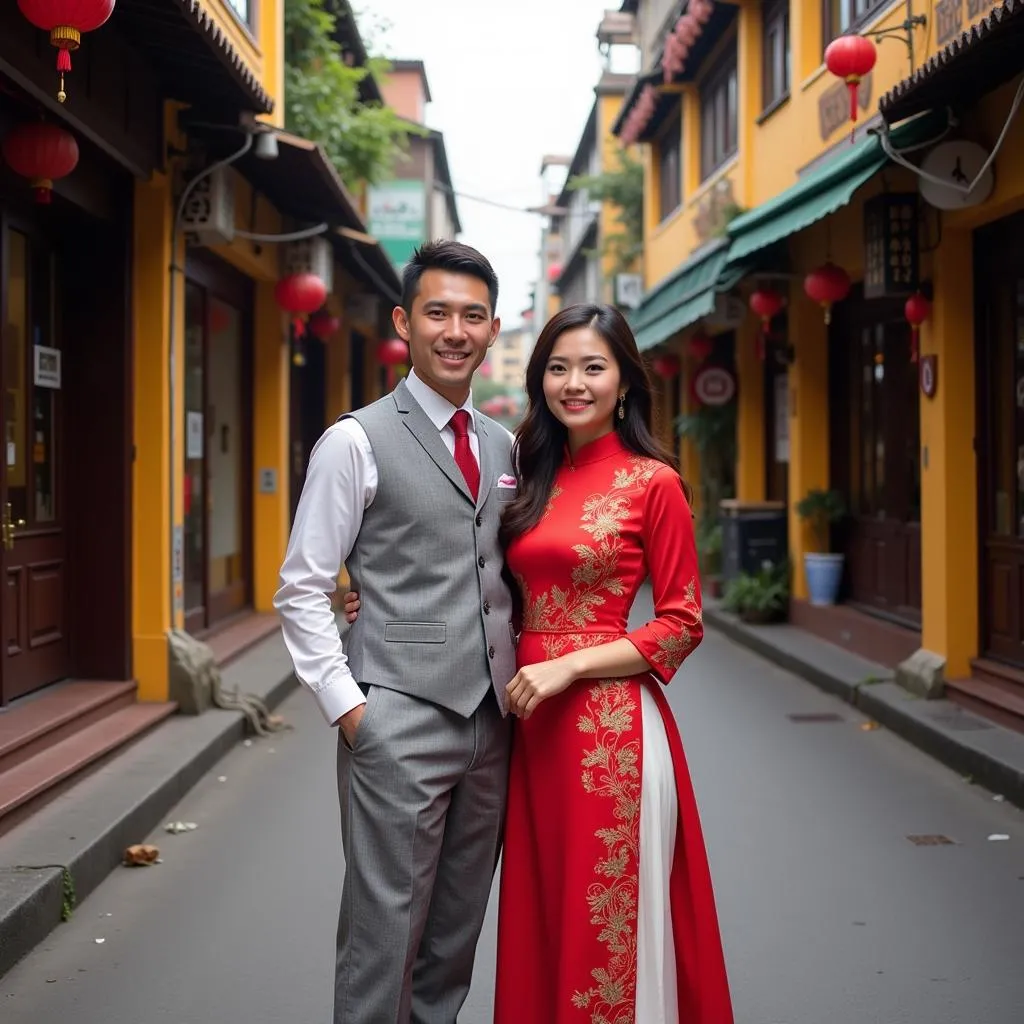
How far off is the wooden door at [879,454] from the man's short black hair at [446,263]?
→ 311 inches

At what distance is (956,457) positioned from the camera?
8.52 m

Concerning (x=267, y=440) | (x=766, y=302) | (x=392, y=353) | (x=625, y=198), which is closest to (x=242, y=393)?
(x=267, y=440)

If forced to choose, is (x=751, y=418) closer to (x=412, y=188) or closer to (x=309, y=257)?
(x=309, y=257)

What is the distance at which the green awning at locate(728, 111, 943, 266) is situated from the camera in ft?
25.1

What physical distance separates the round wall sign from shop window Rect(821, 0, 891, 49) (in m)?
4.24

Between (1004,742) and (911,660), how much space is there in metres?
1.76

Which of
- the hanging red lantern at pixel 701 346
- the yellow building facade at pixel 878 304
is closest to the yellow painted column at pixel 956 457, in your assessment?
the yellow building facade at pixel 878 304

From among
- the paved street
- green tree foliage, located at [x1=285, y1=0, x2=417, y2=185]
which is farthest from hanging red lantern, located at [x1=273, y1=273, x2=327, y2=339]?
the paved street

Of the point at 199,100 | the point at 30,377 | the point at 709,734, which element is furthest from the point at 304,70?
the point at 709,734

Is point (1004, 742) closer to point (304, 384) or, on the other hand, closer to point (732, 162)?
point (732, 162)

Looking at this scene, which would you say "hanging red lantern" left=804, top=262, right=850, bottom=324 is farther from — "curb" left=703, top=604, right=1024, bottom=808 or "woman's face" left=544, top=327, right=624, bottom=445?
"woman's face" left=544, top=327, right=624, bottom=445

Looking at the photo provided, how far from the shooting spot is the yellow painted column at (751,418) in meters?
14.7

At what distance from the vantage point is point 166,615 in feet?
25.8

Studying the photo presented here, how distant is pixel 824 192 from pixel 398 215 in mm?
17075
